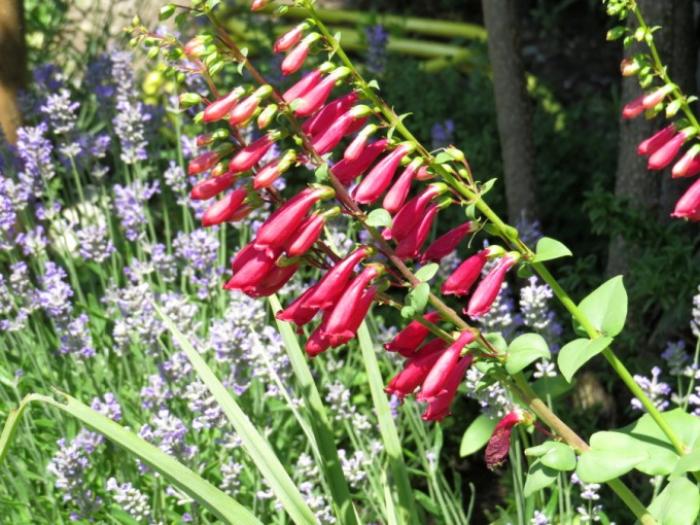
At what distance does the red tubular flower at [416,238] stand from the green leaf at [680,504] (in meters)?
0.64

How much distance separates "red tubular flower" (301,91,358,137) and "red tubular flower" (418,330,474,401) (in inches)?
17.3

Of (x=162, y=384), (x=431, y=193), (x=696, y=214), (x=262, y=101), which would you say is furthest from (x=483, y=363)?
(x=162, y=384)

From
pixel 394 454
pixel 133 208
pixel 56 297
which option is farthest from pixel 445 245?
pixel 133 208

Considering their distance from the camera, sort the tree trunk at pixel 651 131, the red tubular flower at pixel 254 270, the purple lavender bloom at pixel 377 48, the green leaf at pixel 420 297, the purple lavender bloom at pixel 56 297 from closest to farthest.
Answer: the green leaf at pixel 420 297 → the red tubular flower at pixel 254 270 → the purple lavender bloom at pixel 56 297 → the tree trunk at pixel 651 131 → the purple lavender bloom at pixel 377 48

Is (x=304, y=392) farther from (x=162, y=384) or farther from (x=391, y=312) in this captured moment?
(x=391, y=312)

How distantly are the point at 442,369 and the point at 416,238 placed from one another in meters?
0.23

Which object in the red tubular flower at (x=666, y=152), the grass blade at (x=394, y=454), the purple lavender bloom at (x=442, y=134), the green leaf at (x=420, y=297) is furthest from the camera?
the purple lavender bloom at (x=442, y=134)

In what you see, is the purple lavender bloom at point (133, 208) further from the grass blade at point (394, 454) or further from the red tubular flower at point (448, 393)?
the red tubular flower at point (448, 393)

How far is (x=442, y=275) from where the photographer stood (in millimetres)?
3799

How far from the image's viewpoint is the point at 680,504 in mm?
2080

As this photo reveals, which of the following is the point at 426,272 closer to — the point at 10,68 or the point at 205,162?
the point at 205,162

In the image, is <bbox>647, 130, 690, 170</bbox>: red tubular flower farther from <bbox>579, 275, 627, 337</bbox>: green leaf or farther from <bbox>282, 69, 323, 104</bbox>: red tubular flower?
<bbox>282, 69, 323, 104</bbox>: red tubular flower

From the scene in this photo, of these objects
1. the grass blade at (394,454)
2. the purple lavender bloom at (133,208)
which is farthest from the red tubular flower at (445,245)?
the purple lavender bloom at (133,208)

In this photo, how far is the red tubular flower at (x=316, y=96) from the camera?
199cm
